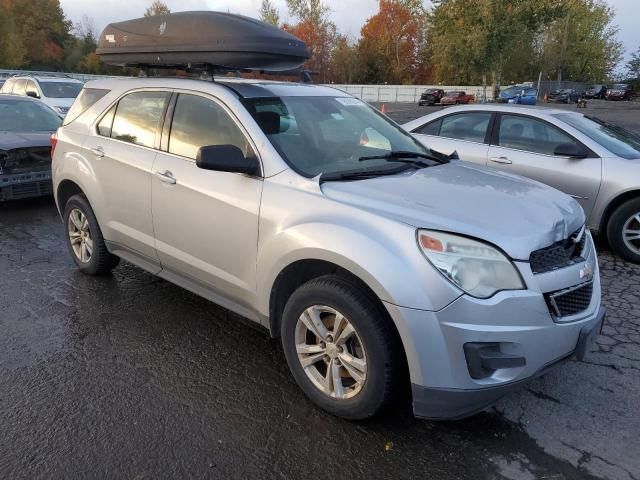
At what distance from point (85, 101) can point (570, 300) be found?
423cm

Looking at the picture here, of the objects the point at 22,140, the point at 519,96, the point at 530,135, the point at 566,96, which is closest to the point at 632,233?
the point at 530,135

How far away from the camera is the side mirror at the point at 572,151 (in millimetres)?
5573

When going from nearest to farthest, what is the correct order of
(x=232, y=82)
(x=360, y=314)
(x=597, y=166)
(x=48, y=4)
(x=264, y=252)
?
1. (x=360, y=314)
2. (x=264, y=252)
3. (x=232, y=82)
4. (x=597, y=166)
5. (x=48, y=4)

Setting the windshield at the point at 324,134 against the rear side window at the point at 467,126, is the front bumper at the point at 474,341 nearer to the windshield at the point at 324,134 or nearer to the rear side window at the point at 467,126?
the windshield at the point at 324,134

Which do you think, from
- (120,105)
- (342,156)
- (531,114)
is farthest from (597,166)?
(120,105)

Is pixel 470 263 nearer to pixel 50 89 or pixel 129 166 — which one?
pixel 129 166

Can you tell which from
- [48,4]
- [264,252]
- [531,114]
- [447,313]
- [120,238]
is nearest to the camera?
[447,313]

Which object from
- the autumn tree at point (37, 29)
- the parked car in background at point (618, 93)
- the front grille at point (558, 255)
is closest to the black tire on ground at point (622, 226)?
the front grille at point (558, 255)

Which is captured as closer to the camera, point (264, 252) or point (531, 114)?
point (264, 252)

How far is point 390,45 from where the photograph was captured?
241 feet

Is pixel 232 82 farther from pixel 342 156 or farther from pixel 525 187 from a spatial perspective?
pixel 525 187

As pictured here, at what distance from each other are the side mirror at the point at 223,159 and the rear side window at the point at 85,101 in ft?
6.75

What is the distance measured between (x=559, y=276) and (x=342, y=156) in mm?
1492

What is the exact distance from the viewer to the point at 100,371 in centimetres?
336
